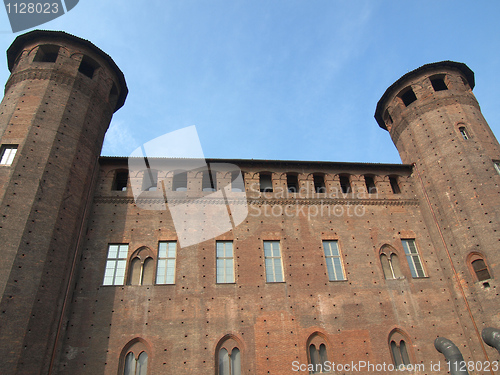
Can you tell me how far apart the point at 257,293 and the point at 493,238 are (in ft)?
31.3

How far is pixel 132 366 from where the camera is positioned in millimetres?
11688

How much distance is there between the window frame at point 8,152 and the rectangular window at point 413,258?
16351 millimetres

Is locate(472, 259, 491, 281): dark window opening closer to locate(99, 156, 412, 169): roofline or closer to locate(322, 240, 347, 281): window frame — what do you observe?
locate(322, 240, 347, 281): window frame

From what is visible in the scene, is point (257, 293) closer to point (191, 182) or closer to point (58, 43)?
point (191, 182)

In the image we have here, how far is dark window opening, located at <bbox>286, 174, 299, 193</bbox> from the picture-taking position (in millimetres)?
16516

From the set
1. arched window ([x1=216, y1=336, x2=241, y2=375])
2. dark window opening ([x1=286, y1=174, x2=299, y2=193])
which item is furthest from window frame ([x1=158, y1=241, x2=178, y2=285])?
dark window opening ([x1=286, y1=174, x2=299, y2=193])

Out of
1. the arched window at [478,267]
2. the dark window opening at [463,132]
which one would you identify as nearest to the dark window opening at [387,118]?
the dark window opening at [463,132]

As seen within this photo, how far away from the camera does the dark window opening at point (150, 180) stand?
15.5 m

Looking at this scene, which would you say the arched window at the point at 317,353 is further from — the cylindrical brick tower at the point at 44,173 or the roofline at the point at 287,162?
the cylindrical brick tower at the point at 44,173

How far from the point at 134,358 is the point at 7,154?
882 centimetres

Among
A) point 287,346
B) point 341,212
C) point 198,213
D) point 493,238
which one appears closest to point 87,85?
point 198,213

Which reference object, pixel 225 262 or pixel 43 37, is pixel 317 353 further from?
pixel 43 37

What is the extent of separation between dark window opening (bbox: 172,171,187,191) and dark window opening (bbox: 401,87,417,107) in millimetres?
12856

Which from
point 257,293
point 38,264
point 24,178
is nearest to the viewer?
point 38,264
